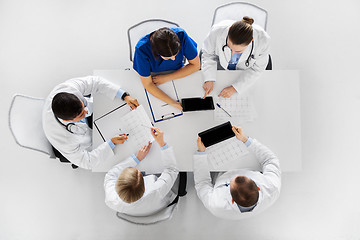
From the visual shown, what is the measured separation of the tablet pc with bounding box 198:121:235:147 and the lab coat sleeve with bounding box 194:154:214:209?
98 millimetres

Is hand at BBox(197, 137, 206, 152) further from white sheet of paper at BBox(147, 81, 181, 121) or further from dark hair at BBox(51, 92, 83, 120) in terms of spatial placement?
dark hair at BBox(51, 92, 83, 120)

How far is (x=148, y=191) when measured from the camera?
1.55 metres

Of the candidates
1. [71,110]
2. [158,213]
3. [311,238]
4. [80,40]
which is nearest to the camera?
[71,110]

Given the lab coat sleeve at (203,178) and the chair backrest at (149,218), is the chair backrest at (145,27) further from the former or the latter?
the chair backrest at (149,218)

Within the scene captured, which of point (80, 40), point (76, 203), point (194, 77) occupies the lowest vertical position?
point (76, 203)

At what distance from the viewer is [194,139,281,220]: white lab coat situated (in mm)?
1483

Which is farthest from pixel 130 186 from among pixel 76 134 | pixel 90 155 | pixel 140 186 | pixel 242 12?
pixel 242 12

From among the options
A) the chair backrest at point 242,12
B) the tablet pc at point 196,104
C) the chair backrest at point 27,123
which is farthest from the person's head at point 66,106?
the chair backrest at point 242,12

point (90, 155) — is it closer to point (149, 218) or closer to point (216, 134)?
point (149, 218)

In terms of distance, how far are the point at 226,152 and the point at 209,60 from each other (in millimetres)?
612

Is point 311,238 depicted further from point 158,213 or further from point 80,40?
point 80,40

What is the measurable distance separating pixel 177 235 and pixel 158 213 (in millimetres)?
809

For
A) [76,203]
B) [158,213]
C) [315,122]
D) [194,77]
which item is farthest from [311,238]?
[76,203]

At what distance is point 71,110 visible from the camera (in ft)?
4.71
